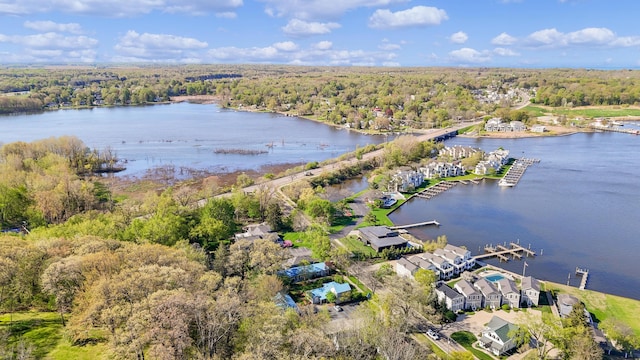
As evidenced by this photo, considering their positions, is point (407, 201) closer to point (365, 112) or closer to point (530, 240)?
point (530, 240)

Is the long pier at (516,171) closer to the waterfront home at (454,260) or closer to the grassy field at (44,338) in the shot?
the waterfront home at (454,260)

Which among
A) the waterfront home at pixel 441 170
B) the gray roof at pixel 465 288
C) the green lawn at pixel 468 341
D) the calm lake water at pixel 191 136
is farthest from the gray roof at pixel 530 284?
the calm lake water at pixel 191 136

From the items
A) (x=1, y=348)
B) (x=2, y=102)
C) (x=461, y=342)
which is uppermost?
(x=2, y=102)

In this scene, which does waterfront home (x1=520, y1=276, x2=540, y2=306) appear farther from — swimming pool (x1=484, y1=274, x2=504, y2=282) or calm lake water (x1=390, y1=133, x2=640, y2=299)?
calm lake water (x1=390, y1=133, x2=640, y2=299)

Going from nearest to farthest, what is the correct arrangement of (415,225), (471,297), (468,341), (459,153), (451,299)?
(468,341) < (451,299) < (471,297) < (415,225) < (459,153)

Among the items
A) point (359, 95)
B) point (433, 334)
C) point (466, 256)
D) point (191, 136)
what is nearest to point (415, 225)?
point (466, 256)

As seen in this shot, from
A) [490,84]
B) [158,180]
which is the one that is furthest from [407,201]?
[490,84]

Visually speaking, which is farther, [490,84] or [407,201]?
[490,84]

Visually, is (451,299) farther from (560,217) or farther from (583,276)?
(560,217)
